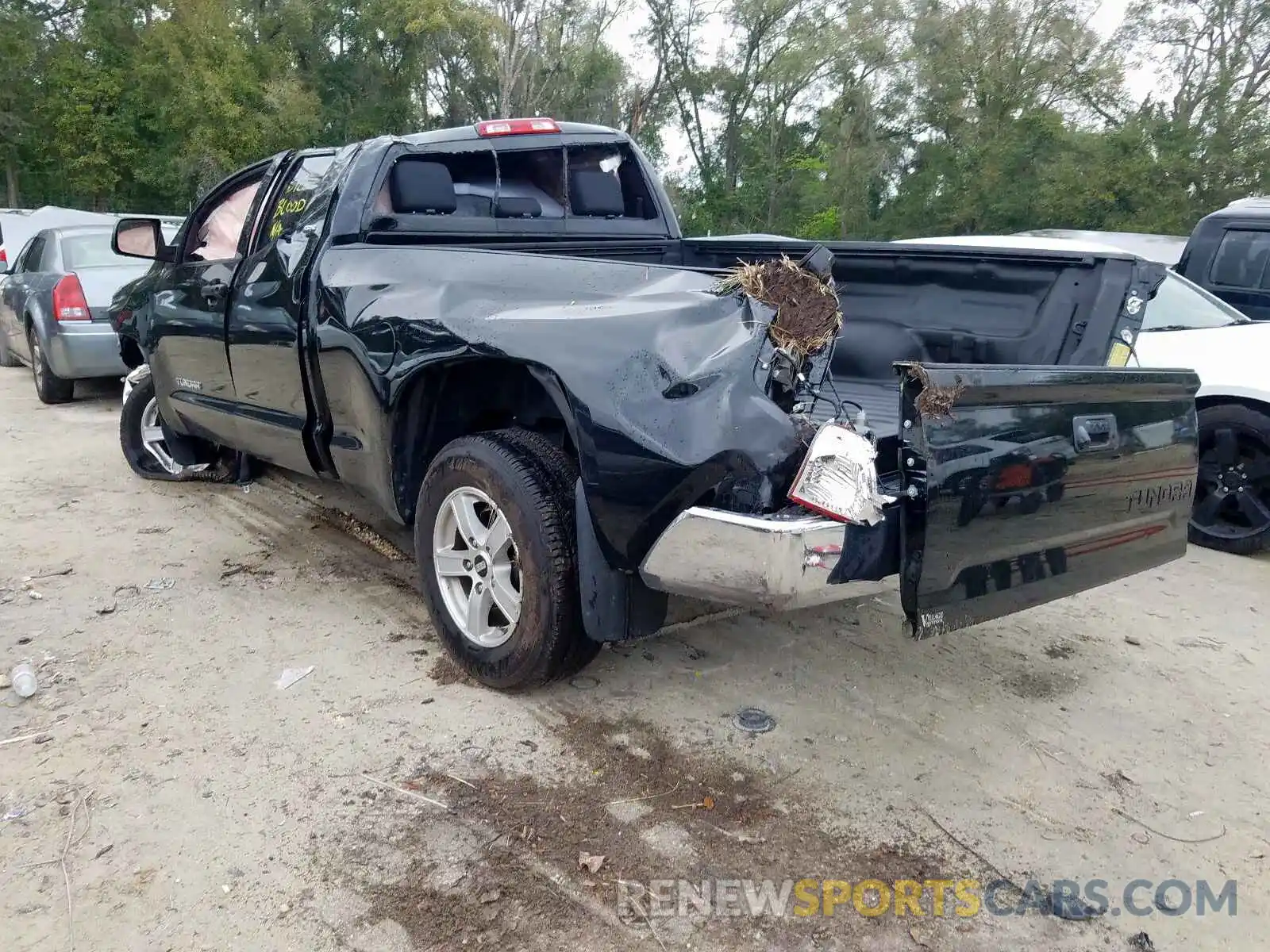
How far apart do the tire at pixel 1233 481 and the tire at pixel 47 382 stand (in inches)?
348

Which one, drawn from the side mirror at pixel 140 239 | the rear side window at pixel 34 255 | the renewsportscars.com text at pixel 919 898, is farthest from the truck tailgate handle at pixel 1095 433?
the rear side window at pixel 34 255

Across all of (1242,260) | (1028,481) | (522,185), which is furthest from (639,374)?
(1242,260)

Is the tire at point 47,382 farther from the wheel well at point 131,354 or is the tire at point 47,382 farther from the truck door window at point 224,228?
the truck door window at point 224,228

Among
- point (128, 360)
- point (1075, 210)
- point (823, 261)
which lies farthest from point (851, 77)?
point (823, 261)

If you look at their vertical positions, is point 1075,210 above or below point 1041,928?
above

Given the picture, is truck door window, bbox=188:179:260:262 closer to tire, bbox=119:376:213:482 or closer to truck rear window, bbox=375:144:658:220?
truck rear window, bbox=375:144:658:220

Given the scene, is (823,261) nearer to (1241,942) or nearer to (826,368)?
(826,368)

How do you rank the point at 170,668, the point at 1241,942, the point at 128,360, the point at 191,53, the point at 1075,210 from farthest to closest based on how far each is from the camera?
the point at 191,53
the point at 1075,210
the point at 128,360
the point at 170,668
the point at 1241,942

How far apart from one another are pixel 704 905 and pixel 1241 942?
50.5 inches

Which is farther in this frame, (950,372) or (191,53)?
(191,53)

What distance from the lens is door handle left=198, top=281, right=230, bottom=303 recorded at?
14.7 ft

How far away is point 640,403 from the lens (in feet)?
8.39

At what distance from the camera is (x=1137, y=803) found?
9.33 feet

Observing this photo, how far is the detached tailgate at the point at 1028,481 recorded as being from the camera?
241cm
